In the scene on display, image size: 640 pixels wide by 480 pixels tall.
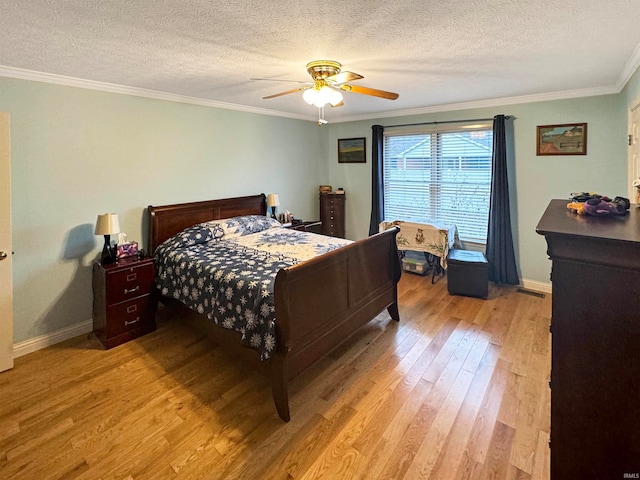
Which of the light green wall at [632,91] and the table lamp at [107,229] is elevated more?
the light green wall at [632,91]

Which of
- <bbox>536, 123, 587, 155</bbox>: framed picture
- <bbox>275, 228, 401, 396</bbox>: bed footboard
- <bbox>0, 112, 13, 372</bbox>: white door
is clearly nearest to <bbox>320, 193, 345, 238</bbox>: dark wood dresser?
<bbox>275, 228, 401, 396</bbox>: bed footboard

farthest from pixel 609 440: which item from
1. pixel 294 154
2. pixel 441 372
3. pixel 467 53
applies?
pixel 294 154

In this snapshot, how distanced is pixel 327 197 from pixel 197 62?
3.28 meters

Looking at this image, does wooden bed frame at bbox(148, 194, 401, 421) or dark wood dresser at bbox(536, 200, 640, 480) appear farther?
wooden bed frame at bbox(148, 194, 401, 421)

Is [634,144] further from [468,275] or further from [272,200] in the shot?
[272,200]

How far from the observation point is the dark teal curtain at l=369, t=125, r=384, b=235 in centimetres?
512

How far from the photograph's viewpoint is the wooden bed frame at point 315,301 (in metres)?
2.16

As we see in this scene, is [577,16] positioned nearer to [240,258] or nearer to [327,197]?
[240,258]

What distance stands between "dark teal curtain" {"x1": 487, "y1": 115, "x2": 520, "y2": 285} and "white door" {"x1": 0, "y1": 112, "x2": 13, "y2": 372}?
4.74 metres

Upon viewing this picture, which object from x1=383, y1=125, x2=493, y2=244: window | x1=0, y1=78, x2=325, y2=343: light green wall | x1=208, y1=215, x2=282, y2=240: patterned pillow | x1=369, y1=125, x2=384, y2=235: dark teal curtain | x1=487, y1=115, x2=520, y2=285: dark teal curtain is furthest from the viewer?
x1=369, y1=125, x2=384, y2=235: dark teal curtain

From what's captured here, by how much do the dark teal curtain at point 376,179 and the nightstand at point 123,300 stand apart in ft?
10.6

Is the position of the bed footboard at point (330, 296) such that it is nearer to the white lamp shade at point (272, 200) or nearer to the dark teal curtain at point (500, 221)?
the dark teal curtain at point (500, 221)

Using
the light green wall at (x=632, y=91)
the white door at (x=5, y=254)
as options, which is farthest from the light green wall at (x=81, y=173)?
the light green wall at (x=632, y=91)

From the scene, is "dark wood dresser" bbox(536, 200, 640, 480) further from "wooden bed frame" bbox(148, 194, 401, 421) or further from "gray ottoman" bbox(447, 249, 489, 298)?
"gray ottoman" bbox(447, 249, 489, 298)
